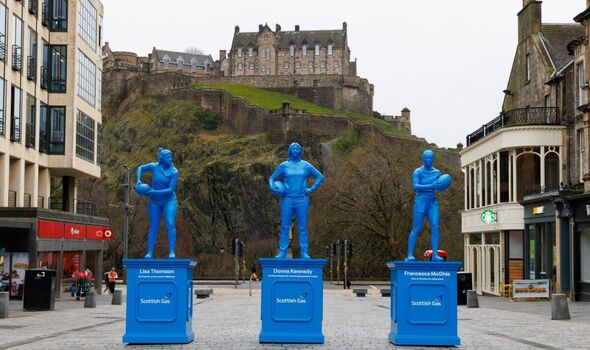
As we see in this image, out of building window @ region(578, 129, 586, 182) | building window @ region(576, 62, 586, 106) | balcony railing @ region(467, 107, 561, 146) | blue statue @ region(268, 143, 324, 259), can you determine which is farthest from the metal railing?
blue statue @ region(268, 143, 324, 259)

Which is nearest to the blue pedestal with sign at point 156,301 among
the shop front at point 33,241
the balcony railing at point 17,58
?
the shop front at point 33,241

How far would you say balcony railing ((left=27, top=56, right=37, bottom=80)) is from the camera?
38000 millimetres

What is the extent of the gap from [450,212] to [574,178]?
74.7ft

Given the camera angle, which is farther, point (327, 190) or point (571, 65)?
point (327, 190)

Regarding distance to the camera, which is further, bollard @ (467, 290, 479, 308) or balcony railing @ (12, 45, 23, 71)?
balcony railing @ (12, 45, 23, 71)

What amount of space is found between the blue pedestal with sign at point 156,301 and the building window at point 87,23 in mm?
29888

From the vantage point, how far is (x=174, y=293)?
584 inches

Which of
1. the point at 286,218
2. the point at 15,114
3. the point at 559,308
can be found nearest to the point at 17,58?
the point at 15,114

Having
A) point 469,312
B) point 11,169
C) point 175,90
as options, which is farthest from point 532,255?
point 175,90

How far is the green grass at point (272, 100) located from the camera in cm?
12683

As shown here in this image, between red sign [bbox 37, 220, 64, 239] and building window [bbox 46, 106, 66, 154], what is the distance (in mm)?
6795

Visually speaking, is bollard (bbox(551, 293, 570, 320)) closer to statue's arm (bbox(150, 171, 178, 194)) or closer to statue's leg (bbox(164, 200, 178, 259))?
statue's leg (bbox(164, 200, 178, 259))

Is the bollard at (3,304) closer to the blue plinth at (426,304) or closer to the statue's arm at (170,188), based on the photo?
the statue's arm at (170,188)

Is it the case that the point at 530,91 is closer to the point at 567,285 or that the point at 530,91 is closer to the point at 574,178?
the point at 574,178
